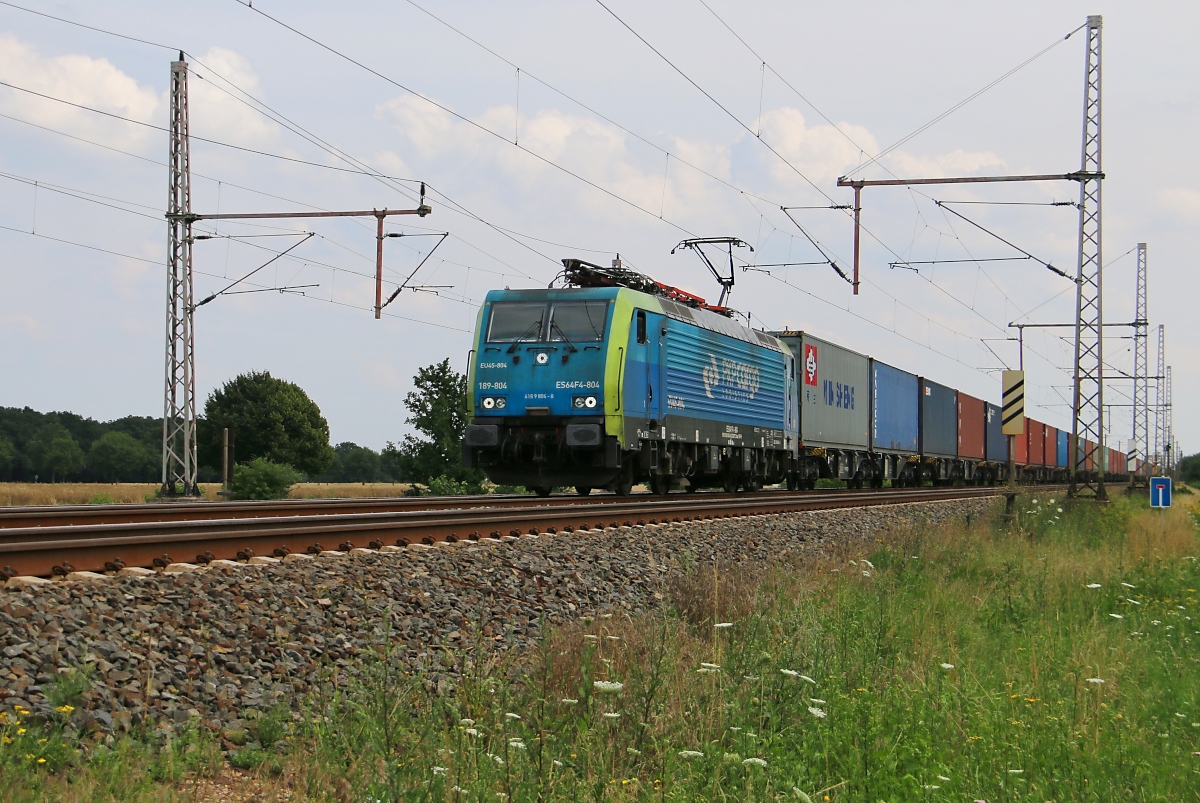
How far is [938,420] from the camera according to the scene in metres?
40.1

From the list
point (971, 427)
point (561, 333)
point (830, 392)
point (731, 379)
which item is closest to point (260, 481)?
point (731, 379)

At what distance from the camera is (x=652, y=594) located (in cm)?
942

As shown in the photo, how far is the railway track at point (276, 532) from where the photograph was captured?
23.8 ft

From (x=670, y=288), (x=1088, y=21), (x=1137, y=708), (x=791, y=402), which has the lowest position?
(x=1137, y=708)

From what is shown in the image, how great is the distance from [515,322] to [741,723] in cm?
1362

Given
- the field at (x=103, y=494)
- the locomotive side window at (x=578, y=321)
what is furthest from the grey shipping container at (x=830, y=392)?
the field at (x=103, y=494)

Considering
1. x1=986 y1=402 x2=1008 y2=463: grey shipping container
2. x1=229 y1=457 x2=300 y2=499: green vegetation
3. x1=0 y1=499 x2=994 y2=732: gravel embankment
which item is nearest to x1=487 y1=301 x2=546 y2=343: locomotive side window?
x1=0 y1=499 x2=994 y2=732: gravel embankment

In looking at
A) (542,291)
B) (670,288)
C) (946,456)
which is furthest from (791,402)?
(946,456)

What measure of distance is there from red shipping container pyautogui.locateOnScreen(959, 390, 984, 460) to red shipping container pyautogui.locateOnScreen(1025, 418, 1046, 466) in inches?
163

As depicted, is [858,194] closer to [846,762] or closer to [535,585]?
[535,585]

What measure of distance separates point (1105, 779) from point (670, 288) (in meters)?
16.1

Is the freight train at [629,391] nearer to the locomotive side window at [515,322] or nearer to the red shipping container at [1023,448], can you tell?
the locomotive side window at [515,322]

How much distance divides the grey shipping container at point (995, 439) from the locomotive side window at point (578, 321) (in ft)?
113

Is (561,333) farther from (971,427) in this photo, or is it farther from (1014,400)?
(971,427)
